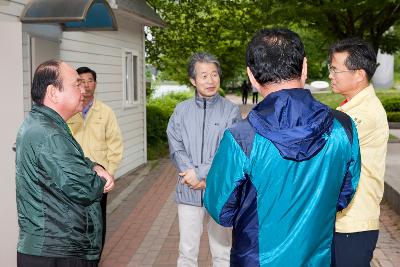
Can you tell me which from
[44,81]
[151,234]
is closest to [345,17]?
[151,234]

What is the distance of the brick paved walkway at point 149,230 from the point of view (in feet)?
19.8

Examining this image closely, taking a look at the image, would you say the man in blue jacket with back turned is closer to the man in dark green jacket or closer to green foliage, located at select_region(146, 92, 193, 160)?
the man in dark green jacket

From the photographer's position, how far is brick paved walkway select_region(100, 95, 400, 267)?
604 cm

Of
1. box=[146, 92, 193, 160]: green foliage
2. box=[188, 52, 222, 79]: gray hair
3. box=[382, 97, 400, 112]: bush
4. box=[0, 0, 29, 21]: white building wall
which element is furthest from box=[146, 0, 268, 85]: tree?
box=[188, 52, 222, 79]: gray hair

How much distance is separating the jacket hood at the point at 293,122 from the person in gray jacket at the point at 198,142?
2019mm

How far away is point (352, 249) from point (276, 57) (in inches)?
52.8

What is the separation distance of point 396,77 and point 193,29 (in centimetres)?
4547

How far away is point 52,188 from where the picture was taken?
2.86 m

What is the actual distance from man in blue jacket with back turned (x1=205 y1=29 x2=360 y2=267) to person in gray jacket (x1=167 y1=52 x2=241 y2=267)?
74.5 inches

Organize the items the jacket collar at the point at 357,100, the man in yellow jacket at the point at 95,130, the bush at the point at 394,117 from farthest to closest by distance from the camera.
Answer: the bush at the point at 394,117 < the man in yellow jacket at the point at 95,130 < the jacket collar at the point at 357,100

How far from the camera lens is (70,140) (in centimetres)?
293

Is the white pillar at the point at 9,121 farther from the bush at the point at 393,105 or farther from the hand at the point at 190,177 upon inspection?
the bush at the point at 393,105

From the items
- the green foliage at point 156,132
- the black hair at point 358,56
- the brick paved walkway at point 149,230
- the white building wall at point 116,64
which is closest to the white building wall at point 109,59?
the white building wall at point 116,64

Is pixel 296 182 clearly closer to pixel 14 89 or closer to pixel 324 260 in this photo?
pixel 324 260
